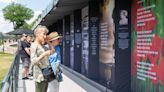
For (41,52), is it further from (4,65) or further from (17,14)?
(17,14)

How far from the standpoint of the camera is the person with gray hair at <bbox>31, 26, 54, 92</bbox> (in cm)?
751

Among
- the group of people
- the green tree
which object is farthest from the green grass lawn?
the green tree

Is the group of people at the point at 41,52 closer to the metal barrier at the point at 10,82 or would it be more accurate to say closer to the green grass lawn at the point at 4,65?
the metal barrier at the point at 10,82

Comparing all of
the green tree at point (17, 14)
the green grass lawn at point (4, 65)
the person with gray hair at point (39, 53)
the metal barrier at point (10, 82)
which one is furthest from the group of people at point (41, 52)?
the green tree at point (17, 14)

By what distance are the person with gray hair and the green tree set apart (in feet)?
316

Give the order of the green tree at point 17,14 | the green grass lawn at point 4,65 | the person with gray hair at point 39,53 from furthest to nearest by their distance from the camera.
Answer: the green tree at point 17,14 → the green grass lawn at point 4,65 → the person with gray hair at point 39,53

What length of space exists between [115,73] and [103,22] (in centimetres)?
309

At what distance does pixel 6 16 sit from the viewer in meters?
107

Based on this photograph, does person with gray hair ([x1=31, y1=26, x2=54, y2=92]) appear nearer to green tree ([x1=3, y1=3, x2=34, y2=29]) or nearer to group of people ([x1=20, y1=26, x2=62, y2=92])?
group of people ([x1=20, y1=26, x2=62, y2=92])

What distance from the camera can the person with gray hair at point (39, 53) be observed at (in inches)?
296

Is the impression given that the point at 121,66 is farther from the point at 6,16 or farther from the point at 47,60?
the point at 6,16

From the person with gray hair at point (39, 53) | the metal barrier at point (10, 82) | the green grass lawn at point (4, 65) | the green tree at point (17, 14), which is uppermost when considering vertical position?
the green tree at point (17, 14)

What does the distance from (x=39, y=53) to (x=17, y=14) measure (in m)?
99.8

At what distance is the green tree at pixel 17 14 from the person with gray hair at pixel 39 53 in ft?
316
